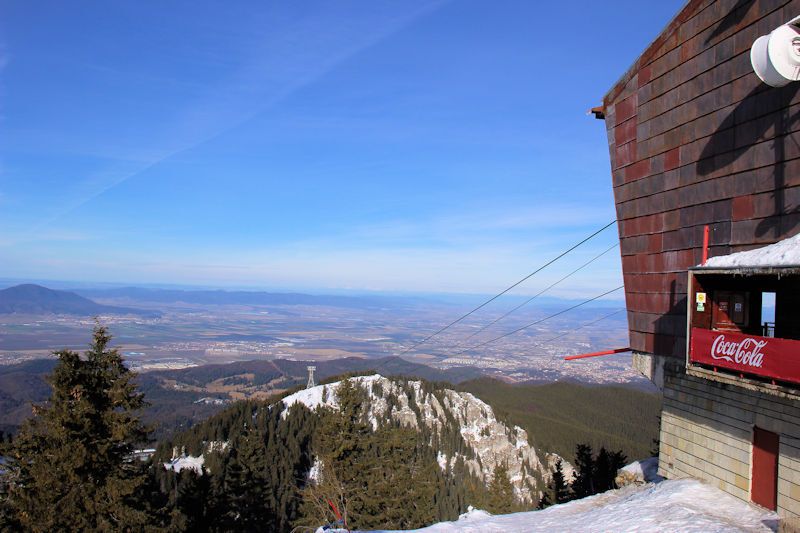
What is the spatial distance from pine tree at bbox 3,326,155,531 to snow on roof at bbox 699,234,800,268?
59.7 feet

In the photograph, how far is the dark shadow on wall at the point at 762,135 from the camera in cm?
1118

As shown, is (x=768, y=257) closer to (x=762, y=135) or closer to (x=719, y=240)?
(x=719, y=240)

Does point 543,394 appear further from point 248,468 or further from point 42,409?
point 42,409

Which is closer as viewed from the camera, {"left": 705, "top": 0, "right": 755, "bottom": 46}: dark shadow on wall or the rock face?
{"left": 705, "top": 0, "right": 755, "bottom": 46}: dark shadow on wall

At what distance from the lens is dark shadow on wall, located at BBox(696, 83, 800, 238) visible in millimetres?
11180

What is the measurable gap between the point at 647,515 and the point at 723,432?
297 cm

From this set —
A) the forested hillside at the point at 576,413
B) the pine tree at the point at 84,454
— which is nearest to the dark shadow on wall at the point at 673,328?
the pine tree at the point at 84,454

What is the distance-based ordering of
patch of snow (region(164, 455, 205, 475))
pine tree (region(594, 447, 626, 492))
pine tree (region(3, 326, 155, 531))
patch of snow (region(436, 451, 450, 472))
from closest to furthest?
pine tree (region(3, 326, 155, 531)) < pine tree (region(594, 447, 626, 492)) < patch of snow (region(164, 455, 205, 475)) < patch of snow (region(436, 451, 450, 472))

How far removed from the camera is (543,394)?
6275 inches

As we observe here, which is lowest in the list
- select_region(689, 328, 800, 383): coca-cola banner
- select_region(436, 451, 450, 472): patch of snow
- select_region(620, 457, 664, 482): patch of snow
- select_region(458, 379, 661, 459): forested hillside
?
select_region(436, 451, 450, 472): patch of snow

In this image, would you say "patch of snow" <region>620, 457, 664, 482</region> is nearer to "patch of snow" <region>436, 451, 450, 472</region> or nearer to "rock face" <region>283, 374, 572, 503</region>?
"rock face" <region>283, 374, 572, 503</region>

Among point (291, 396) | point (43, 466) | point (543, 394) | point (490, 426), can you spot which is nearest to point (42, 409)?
point (43, 466)

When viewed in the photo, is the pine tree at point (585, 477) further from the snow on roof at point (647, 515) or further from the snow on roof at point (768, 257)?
the snow on roof at point (768, 257)

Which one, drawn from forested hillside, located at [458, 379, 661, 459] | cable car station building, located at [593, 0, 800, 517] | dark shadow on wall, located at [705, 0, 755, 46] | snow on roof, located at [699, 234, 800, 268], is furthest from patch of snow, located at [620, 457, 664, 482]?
forested hillside, located at [458, 379, 661, 459]
